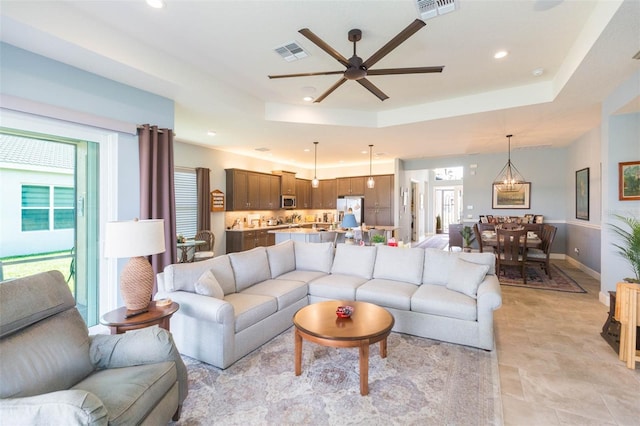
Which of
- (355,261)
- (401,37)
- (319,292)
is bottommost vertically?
(319,292)

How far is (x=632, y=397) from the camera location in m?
2.16

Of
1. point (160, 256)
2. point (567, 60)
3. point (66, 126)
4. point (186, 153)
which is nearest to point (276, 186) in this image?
point (186, 153)

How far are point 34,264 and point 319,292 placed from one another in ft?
9.81

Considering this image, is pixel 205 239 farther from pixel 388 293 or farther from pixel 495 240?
pixel 495 240

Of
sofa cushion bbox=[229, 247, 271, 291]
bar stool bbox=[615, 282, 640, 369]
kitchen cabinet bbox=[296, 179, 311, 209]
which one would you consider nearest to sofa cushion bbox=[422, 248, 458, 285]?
bar stool bbox=[615, 282, 640, 369]

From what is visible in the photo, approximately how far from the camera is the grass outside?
2.69 m

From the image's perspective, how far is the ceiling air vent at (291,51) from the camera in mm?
3071

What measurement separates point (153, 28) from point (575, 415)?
4.69 meters

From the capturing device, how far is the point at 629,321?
2.57 m

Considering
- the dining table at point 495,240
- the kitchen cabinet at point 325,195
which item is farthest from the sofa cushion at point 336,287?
the kitchen cabinet at point 325,195

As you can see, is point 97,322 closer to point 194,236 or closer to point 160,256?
point 160,256

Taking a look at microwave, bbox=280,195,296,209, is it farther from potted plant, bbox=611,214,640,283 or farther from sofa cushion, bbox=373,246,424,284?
potted plant, bbox=611,214,640,283

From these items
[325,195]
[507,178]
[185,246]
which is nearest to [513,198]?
[507,178]

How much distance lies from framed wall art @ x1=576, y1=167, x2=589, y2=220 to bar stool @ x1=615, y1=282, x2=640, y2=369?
166 inches
